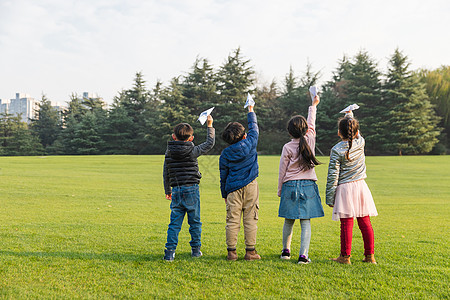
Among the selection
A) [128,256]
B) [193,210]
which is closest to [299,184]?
[193,210]

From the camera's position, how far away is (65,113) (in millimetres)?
63125

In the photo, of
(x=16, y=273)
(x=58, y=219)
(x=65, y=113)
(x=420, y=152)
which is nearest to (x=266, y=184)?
(x=58, y=219)

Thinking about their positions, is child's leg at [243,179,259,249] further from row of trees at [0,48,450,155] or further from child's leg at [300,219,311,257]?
row of trees at [0,48,450,155]

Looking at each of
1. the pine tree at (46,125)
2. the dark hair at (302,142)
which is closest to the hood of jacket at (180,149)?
the dark hair at (302,142)

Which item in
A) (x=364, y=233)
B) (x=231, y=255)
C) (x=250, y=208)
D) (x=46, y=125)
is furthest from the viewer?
(x=46, y=125)

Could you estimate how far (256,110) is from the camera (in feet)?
164

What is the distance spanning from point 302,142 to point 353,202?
921 mm

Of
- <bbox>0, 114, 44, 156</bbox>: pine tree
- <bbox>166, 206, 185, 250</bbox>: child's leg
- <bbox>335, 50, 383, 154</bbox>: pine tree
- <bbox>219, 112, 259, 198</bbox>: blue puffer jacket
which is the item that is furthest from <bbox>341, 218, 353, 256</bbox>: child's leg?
<bbox>0, 114, 44, 156</bbox>: pine tree

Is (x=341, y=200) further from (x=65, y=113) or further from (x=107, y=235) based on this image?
(x=65, y=113)

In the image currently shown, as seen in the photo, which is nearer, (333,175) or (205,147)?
(333,175)

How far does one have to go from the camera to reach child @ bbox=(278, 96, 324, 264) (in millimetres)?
4445

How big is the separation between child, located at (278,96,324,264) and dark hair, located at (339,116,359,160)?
Answer: 0.40 meters

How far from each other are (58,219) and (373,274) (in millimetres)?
6301

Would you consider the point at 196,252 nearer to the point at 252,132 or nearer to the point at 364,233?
the point at 252,132
